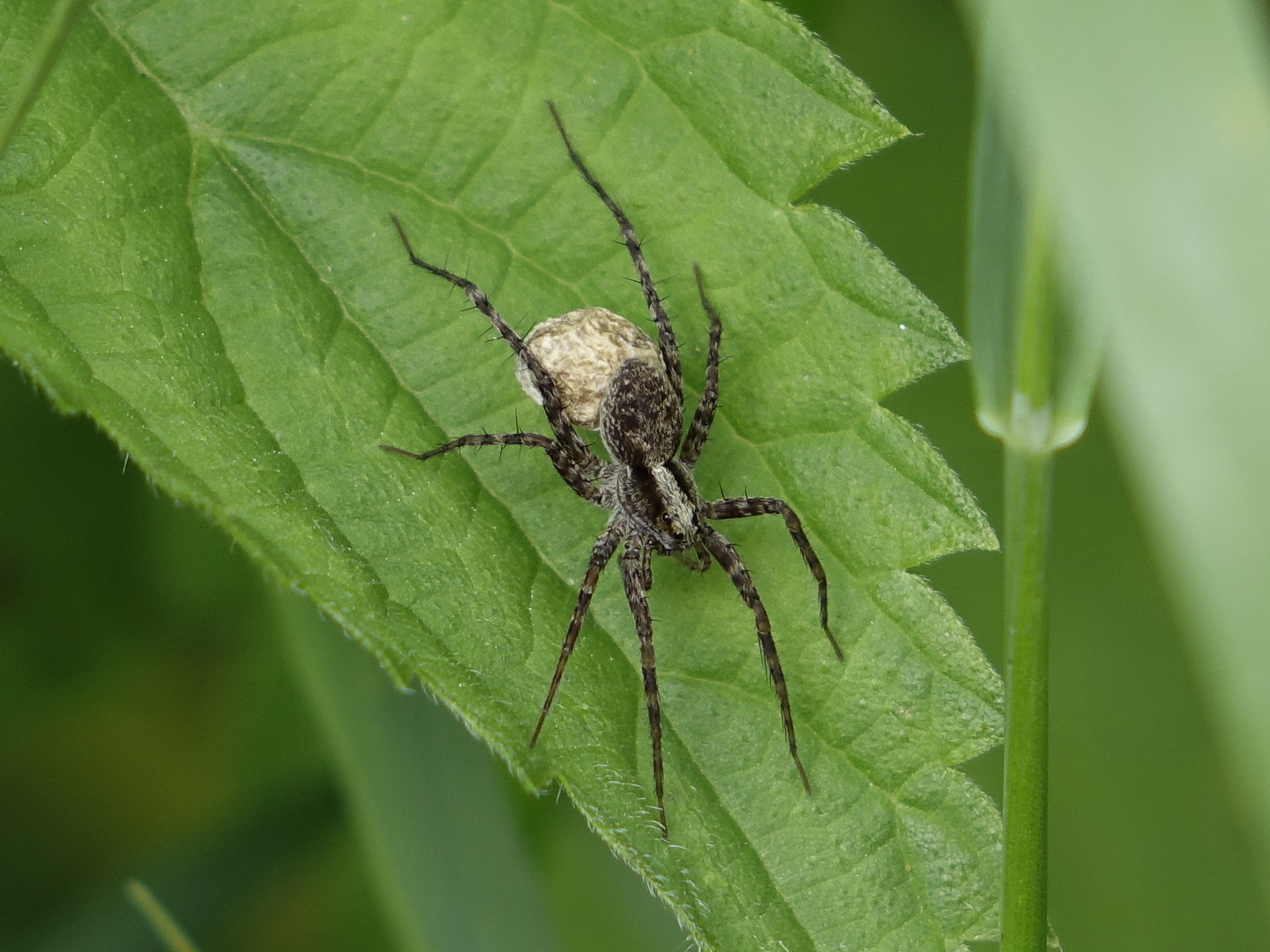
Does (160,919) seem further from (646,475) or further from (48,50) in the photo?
(48,50)

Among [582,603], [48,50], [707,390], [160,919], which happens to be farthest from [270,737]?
[48,50]

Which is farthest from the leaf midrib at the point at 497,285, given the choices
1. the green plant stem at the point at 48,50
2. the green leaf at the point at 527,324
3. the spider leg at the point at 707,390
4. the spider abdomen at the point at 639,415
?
the green plant stem at the point at 48,50

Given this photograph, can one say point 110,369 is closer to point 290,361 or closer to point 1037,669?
point 290,361

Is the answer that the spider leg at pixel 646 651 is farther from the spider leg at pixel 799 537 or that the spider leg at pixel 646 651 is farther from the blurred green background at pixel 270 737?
the blurred green background at pixel 270 737

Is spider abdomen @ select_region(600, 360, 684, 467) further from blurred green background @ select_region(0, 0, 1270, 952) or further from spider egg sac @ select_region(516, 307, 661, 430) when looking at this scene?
blurred green background @ select_region(0, 0, 1270, 952)

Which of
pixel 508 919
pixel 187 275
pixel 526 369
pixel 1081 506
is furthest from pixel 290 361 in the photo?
pixel 1081 506

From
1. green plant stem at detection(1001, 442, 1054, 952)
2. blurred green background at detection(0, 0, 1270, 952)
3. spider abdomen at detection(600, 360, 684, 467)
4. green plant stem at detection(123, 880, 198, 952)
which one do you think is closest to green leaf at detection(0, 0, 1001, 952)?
spider abdomen at detection(600, 360, 684, 467)
